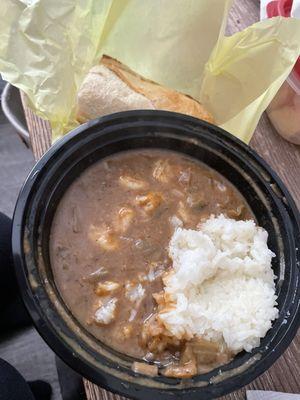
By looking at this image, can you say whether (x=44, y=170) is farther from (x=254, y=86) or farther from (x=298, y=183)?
(x=298, y=183)

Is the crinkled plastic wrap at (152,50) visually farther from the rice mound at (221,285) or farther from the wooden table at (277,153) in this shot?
the rice mound at (221,285)

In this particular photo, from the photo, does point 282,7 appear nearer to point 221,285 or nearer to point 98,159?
point 98,159

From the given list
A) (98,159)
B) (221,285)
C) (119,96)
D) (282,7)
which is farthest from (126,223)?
(282,7)

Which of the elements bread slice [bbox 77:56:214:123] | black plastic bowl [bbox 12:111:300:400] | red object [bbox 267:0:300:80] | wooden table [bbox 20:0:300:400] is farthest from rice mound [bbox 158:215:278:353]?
red object [bbox 267:0:300:80]

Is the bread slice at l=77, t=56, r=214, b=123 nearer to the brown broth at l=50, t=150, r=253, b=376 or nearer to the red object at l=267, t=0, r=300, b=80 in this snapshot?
the brown broth at l=50, t=150, r=253, b=376

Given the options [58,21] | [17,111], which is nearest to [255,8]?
[58,21]

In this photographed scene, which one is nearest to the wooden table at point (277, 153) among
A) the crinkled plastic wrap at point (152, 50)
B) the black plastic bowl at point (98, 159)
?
the crinkled plastic wrap at point (152, 50)

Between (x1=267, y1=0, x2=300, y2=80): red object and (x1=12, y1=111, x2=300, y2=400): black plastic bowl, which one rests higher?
(x1=267, y1=0, x2=300, y2=80): red object
